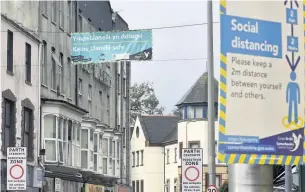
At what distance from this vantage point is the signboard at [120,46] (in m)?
26.2

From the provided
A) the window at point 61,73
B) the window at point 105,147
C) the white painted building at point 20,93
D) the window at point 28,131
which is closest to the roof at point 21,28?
the white painted building at point 20,93

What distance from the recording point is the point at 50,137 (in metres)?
33.6

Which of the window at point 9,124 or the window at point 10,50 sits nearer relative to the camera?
the window at point 9,124

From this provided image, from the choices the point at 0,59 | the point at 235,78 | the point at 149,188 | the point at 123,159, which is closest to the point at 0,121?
the point at 0,59

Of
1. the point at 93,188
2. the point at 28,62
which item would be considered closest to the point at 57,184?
the point at 28,62

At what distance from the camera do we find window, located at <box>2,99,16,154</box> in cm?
2811

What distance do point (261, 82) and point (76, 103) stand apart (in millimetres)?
32889

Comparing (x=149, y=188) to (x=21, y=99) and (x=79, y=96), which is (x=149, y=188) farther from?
(x=21, y=99)

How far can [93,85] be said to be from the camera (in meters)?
45.0

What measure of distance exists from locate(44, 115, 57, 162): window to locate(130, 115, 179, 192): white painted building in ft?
100

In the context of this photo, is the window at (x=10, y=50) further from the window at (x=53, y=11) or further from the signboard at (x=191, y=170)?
the signboard at (x=191, y=170)

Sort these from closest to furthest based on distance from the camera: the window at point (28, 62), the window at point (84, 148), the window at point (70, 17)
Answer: the window at point (28, 62)
the window at point (70, 17)
the window at point (84, 148)

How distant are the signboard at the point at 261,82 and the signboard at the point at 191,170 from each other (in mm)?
6625

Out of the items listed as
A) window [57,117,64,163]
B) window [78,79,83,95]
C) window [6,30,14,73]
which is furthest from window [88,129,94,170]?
window [6,30,14,73]
